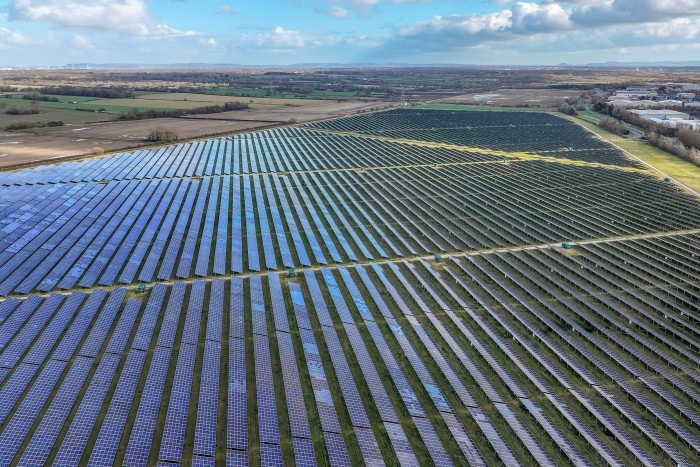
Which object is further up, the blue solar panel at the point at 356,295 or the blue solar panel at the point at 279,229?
the blue solar panel at the point at 279,229

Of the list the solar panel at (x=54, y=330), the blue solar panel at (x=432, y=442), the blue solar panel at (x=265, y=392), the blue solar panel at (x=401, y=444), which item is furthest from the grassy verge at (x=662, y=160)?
the solar panel at (x=54, y=330)

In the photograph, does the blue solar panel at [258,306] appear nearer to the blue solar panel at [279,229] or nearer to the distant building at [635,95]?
the blue solar panel at [279,229]

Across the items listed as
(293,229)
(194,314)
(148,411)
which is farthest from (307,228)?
(148,411)

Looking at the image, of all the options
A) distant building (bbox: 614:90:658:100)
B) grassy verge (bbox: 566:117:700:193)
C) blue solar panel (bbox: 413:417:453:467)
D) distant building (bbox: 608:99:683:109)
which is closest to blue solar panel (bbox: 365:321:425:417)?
blue solar panel (bbox: 413:417:453:467)

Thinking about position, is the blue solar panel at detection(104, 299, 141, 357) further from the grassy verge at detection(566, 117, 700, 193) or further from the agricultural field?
the grassy verge at detection(566, 117, 700, 193)

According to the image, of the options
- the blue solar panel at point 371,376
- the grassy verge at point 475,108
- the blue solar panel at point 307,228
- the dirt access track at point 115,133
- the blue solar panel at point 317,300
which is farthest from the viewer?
the grassy verge at point 475,108

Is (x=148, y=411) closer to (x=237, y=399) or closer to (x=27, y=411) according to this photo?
(x=237, y=399)
